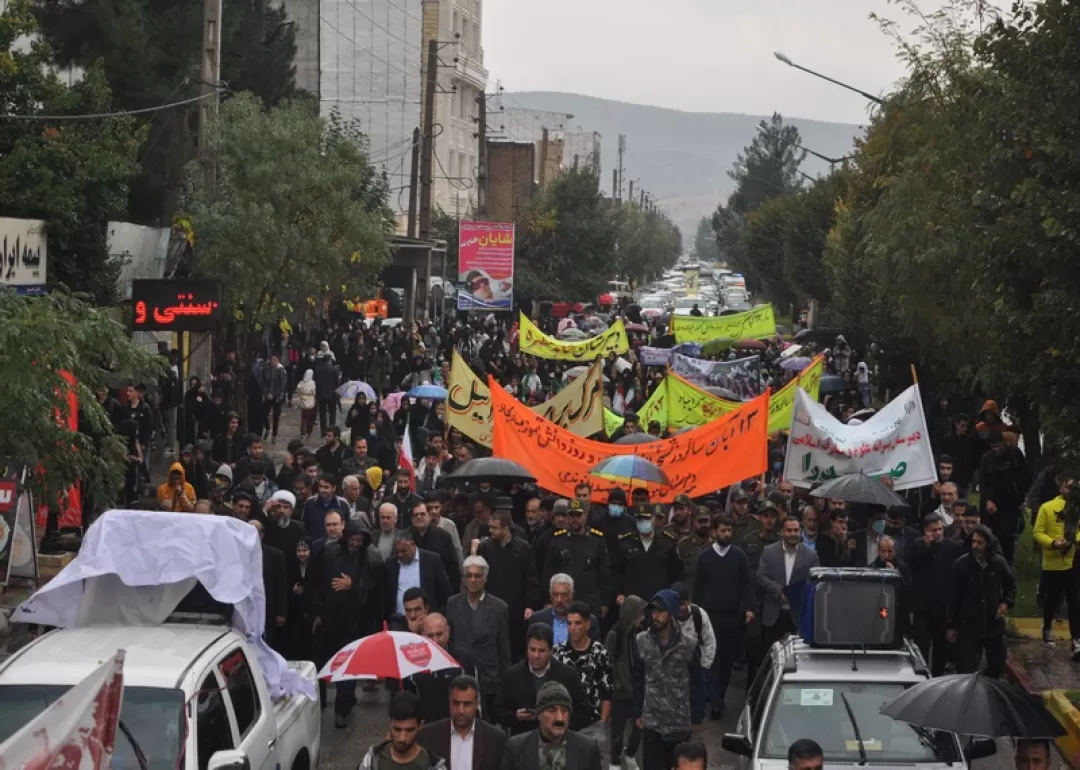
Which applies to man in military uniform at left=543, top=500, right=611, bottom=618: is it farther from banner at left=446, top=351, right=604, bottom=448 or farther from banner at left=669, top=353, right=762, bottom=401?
banner at left=669, top=353, right=762, bottom=401

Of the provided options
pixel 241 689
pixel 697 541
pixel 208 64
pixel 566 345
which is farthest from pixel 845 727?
pixel 566 345

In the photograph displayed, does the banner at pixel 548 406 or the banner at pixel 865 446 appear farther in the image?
the banner at pixel 548 406

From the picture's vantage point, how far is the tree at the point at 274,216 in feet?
94.2

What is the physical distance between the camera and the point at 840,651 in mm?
10133

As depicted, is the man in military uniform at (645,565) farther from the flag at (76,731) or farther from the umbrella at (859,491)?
the flag at (76,731)

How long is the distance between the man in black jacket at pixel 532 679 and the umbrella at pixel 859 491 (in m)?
5.41

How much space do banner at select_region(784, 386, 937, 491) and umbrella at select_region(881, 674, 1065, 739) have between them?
25.1ft

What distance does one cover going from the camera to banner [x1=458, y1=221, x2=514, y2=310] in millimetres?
46938

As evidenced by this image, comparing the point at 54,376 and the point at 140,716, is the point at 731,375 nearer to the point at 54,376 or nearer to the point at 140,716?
the point at 54,376

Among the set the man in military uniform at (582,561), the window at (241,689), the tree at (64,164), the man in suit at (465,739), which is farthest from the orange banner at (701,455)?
the tree at (64,164)

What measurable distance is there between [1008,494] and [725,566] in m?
5.27

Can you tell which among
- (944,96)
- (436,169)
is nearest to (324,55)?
(436,169)

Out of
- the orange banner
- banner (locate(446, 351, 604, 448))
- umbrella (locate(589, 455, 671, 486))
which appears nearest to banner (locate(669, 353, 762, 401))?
banner (locate(446, 351, 604, 448))

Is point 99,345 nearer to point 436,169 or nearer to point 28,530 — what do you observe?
point 28,530
